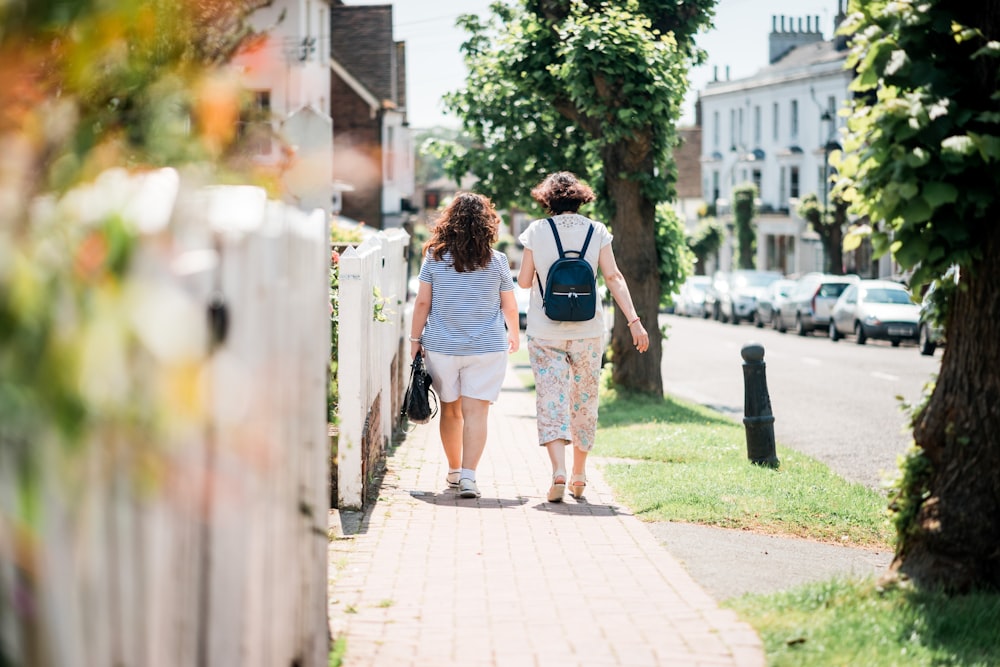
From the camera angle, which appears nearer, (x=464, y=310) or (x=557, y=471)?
(x=557, y=471)

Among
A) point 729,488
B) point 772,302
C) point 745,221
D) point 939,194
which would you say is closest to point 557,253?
point 729,488

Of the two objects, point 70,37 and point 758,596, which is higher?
point 70,37

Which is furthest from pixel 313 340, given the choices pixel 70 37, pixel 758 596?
pixel 758 596

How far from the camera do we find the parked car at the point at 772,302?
41500 millimetres

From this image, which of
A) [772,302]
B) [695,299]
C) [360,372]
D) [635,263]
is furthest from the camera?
[695,299]

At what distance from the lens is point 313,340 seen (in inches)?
161

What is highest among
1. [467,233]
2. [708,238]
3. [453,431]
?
[708,238]

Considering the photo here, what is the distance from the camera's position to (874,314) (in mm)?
33094

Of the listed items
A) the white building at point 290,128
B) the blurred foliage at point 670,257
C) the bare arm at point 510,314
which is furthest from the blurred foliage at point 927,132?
the blurred foliage at point 670,257

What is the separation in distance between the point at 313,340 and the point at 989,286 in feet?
8.78

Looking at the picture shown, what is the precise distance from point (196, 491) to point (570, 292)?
590 centimetres

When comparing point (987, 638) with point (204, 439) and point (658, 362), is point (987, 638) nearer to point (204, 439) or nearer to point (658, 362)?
point (204, 439)

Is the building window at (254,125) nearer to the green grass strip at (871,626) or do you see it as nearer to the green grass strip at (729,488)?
the green grass strip at (871,626)

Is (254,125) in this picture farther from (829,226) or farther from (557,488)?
(829,226)
